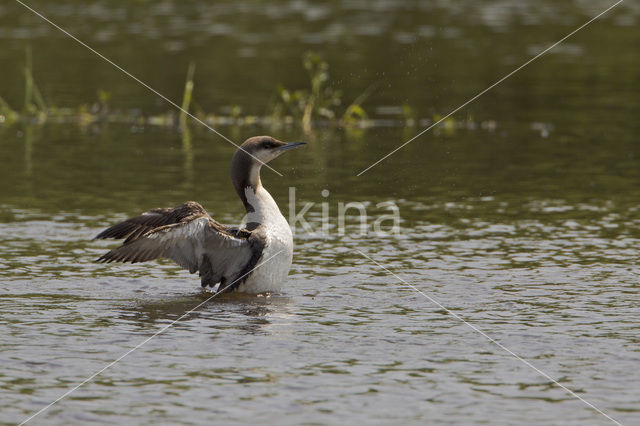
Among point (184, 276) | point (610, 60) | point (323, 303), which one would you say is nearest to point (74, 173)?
point (184, 276)

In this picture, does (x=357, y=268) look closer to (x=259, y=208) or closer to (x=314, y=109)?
(x=259, y=208)

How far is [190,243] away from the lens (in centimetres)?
1109

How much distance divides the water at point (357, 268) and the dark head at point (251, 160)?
1.19m

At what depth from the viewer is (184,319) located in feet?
33.6

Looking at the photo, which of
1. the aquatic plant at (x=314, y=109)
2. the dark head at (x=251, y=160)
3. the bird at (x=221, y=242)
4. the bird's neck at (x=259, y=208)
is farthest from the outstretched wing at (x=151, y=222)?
the aquatic plant at (x=314, y=109)

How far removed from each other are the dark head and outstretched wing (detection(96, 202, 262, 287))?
2.00 ft

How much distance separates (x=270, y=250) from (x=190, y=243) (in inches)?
31.8

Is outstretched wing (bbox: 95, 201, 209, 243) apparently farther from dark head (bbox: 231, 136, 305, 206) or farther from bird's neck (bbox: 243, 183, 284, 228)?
dark head (bbox: 231, 136, 305, 206)

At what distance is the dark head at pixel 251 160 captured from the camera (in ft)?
37.9

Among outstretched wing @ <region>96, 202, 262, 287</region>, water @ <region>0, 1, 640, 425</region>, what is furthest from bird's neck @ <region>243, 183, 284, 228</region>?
water @ <region>0, 1, 640, 425</region>

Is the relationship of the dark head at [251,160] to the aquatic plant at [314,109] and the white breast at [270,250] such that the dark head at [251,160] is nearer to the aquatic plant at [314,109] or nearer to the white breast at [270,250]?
the white breast at [270,250]

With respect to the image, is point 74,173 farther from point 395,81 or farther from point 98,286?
point 395,81

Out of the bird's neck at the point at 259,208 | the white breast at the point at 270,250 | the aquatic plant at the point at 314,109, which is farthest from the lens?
the aquatic plant at the point at 314,109

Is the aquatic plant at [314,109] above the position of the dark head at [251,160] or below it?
above
